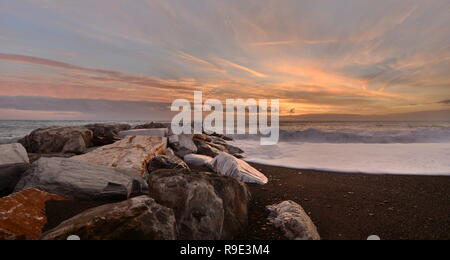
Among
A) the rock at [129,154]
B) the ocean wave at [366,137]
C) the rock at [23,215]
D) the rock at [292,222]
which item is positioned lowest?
the ocean wave at [366,137]

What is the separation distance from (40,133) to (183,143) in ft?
13.5

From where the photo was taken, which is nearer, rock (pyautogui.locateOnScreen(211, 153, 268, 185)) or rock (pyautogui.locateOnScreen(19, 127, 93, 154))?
rock (pyautogui.locateOnScreen(211, 153, 268, 185))

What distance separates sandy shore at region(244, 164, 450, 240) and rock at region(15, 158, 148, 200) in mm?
1855

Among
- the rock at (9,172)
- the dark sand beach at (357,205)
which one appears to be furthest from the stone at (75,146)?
the dark sand beach at (357,205)

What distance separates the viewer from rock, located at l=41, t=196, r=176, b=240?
1.89 m

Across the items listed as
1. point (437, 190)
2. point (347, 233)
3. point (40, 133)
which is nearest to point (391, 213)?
point (347, 233)

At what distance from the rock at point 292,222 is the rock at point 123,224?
4.40 feet

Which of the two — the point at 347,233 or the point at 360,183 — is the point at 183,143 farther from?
the point at 347,233

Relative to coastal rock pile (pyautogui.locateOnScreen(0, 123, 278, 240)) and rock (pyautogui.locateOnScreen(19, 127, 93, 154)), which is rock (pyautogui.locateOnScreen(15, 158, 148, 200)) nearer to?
coastal rock pile (pyautogui.locateOnScreen(0, 123, 278, 240))

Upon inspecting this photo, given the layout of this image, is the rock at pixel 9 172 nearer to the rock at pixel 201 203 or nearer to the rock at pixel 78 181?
the rock at pixel 78 181

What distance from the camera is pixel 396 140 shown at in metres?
15.6

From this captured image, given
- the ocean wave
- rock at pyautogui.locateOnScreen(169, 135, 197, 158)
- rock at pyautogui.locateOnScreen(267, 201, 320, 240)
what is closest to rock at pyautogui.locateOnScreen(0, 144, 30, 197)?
rock at pyautogui.locateOnScreen(267, 201, 320, 240)

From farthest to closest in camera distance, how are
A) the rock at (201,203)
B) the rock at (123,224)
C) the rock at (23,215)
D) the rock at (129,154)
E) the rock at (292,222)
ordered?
the rock at (129,154) < the rock at (292,222) < the rock at (201,203) < the rock at (23,215) < the rock at (123,224)

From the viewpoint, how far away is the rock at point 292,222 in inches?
102
